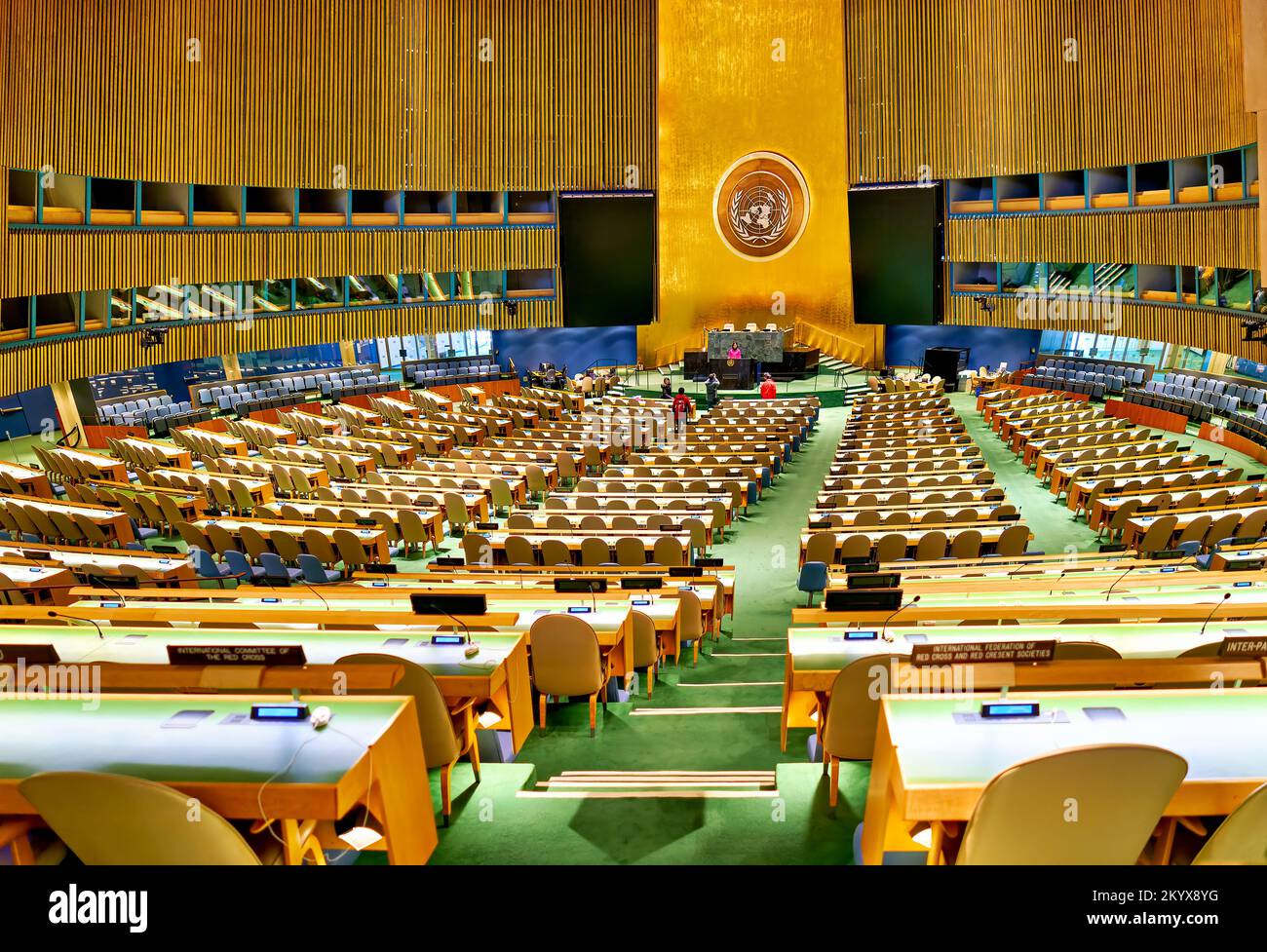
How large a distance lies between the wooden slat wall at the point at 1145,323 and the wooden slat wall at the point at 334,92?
10.9 meters

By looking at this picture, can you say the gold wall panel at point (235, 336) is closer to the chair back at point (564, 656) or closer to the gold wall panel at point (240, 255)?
the gold wall panel at point (240, 255)

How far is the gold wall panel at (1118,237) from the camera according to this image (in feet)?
66.3

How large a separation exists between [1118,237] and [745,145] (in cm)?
1334

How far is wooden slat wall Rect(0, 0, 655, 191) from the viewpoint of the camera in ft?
63.4

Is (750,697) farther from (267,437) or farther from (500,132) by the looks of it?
(500,132)

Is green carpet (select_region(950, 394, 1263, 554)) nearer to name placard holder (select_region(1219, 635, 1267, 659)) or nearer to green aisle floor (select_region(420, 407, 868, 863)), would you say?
green aisle floor (select_region(420, 407, 868, 863))

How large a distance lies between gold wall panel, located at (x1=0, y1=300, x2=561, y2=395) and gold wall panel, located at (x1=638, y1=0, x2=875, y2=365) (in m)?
5.28

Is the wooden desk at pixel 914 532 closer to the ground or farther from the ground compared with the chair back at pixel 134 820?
closer to the ground

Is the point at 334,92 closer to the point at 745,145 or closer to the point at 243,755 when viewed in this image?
the point at 745,145

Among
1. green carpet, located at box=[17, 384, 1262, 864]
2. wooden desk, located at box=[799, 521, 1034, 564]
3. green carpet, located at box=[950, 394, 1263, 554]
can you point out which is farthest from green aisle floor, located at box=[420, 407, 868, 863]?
green carpet, located at box=[950, 394, 1263, 554]

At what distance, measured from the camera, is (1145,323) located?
2441cm

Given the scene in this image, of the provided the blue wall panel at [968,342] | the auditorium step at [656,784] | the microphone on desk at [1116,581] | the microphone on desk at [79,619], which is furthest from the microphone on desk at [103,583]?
the blue wall panel at [968,342]

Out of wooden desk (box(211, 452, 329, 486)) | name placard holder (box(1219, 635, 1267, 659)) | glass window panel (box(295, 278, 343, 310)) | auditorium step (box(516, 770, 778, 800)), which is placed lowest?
auditorium step (box(516, 770, 778, 800))

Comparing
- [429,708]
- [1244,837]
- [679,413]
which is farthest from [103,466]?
[1244,837]
